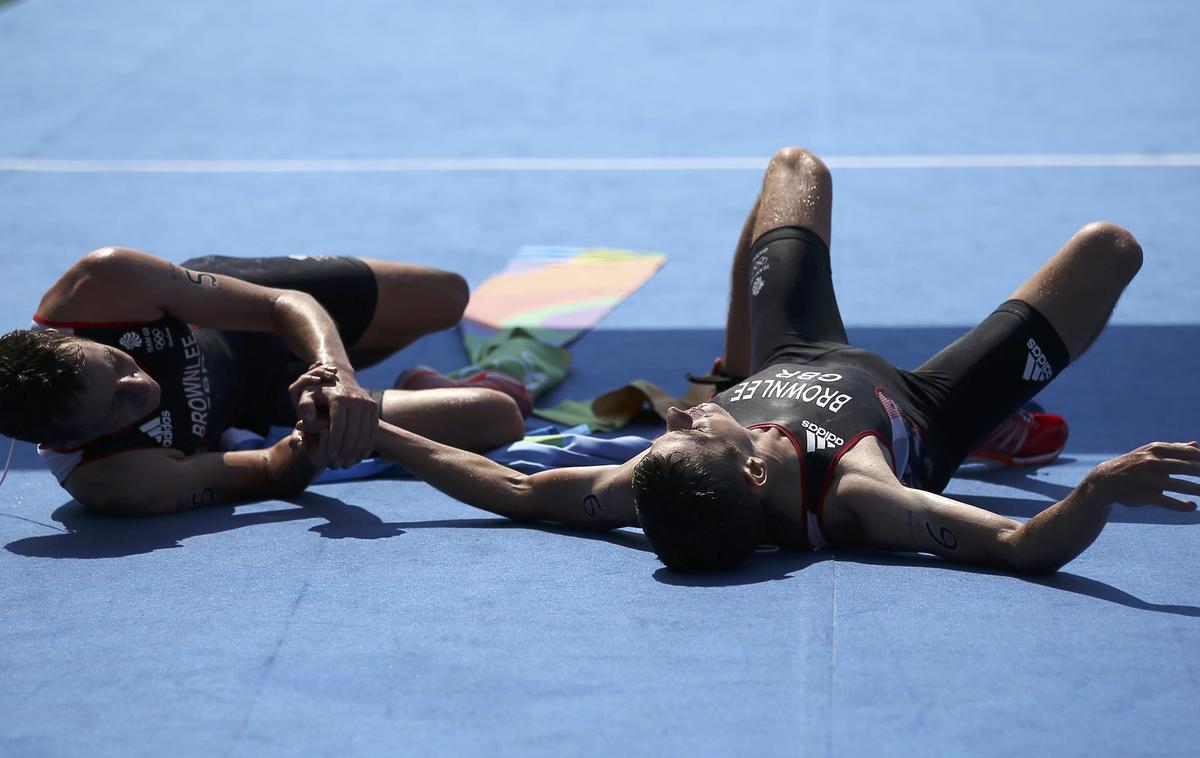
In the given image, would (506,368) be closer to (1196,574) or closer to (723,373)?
(723,373)

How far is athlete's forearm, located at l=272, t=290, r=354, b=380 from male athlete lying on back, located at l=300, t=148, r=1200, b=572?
0.60 ft

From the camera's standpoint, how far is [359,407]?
3514 mm

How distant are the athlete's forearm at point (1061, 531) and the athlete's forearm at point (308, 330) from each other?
162cm

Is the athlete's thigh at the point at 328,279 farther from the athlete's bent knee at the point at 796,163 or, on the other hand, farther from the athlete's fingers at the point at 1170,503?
the athlete's fingers at the point at 1170,503

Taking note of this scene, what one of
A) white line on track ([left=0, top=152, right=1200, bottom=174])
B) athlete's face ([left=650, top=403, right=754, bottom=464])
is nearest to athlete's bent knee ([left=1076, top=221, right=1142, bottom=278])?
athlete's face ([left=650, top=403, right=754, bottom=464])

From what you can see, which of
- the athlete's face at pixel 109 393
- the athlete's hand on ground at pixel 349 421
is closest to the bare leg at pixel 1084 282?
the athlete's hand on ground at pixel 349 421

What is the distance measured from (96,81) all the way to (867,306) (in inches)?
217

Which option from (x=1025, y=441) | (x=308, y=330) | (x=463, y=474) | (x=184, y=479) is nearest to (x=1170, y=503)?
(x=1025, y=441)

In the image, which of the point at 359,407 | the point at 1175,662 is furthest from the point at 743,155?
the point at 1175,662

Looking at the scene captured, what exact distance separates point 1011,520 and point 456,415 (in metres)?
1.60

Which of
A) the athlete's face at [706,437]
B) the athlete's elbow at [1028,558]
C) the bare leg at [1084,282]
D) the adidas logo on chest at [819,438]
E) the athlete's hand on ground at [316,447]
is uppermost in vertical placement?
the bare leg at [1084,282]

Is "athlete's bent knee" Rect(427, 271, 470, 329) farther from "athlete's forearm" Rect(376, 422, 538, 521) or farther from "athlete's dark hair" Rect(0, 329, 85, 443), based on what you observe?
"athlete's dark hair" Rect(0, 329, 85, 443)

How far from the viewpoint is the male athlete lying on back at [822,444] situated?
10.1ft

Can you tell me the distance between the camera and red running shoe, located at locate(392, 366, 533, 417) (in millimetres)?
4434
